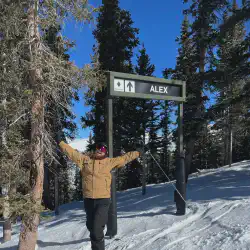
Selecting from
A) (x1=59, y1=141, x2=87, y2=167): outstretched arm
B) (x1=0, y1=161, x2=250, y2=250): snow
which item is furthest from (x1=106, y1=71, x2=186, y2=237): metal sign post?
(x1=59, y1=141, x2=87, y2=167): outstretched arm

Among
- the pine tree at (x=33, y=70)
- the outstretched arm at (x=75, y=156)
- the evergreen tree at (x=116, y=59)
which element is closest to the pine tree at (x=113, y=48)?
the evergreen tree at (x=116, y=59)

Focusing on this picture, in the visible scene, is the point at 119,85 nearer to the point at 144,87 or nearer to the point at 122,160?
the point at 144,87

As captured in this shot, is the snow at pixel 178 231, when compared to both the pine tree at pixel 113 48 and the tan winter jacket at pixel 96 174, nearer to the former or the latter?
the tan winter jacket at pixel 96 174

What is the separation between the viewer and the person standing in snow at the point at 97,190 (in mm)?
4828

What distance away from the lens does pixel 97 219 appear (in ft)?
15.7

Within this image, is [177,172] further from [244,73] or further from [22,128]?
[244,73]

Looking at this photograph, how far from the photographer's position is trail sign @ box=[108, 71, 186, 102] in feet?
20.6

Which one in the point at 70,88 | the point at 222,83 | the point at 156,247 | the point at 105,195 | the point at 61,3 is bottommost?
the point at 156,247

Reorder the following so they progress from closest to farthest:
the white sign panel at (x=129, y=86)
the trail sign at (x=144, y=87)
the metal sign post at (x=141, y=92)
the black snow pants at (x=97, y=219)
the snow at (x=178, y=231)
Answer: the snow at (x=178, y=231)
the black snow pants at (x=97, y=219)
the metal sign post at (x=141, y=92)
the trail sign at (x=144, y=87)
the white sign panel at (x=129, y=86)

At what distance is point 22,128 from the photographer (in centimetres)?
820

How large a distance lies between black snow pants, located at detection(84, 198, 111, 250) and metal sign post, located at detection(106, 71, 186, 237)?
4.06 ft

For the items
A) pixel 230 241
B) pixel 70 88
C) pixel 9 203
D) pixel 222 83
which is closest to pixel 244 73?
pixel 222 83

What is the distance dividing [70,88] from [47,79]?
629 millimetres

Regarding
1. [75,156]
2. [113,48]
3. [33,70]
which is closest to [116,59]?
[113,48]
